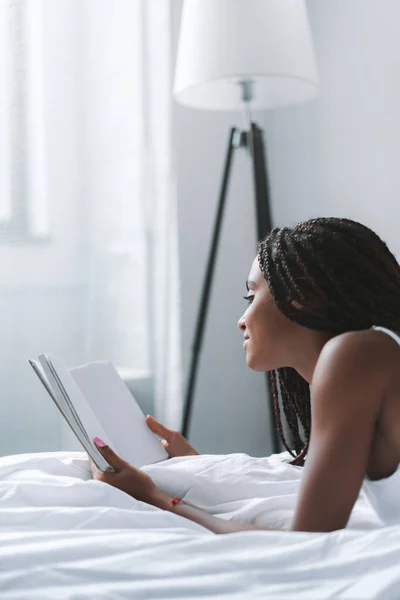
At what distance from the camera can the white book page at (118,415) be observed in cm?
139

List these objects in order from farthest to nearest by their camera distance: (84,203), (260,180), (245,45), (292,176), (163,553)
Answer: (292,176) < (84,203) < (260,180) < (245,45) < (163,553)

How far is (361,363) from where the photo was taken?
3.22ft

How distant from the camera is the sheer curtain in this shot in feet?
7.94

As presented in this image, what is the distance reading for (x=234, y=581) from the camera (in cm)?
77

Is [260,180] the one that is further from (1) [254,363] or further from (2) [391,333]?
(2) [391,333]

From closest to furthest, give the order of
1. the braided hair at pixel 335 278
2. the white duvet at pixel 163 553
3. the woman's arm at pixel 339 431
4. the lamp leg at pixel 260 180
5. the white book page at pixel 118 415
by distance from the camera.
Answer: the white duvet at pixel 163 553 → the woman's arm at pixel 339 431 → the braided hair at pixel 335 278 → the white book page at pixel 118 415 → the lamp leg at pixel 260 180

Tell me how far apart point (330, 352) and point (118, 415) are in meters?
0.55

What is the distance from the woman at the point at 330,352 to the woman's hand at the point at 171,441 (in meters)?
0.24

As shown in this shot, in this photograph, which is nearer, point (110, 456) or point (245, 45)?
point (110, 456)

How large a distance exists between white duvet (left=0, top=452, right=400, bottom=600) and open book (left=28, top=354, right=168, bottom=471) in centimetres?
14

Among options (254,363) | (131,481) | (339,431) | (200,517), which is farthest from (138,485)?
(339,431)

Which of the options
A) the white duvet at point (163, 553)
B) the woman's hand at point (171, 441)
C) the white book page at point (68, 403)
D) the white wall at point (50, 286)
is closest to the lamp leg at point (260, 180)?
the white wall at point (50, 286)

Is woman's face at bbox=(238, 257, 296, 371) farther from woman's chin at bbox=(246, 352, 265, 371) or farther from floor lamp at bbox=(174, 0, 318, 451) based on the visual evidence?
floor lamp at bbox=(174, 0, 318, 451)

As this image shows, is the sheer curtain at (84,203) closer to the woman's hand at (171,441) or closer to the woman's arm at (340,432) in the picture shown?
the woman's hand at (171,441)
